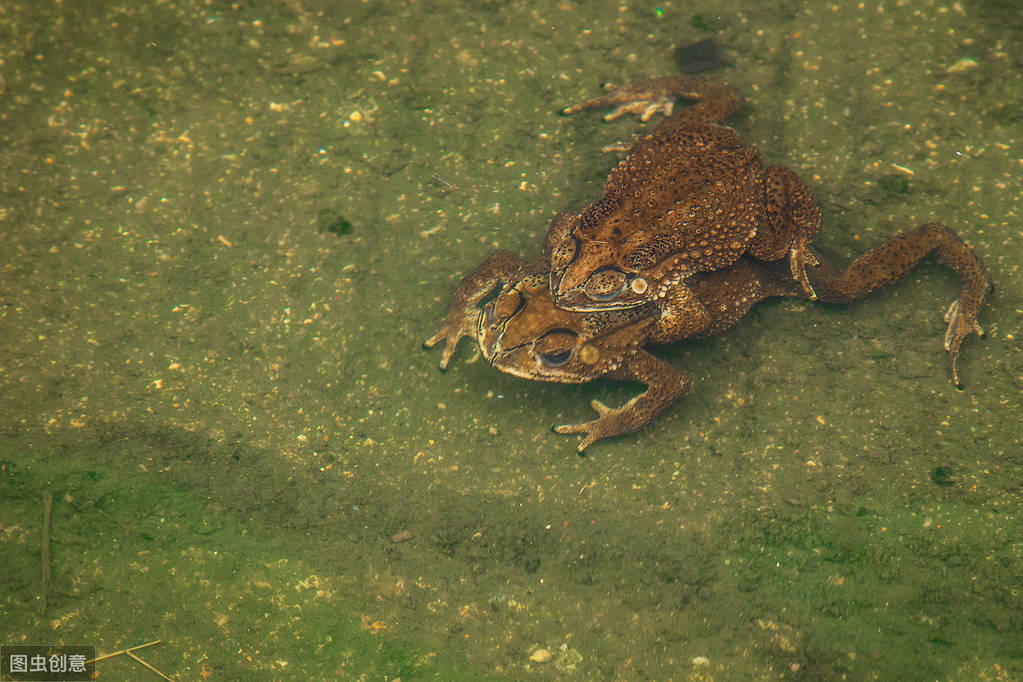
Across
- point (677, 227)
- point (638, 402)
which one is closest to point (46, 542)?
point (638, 402)

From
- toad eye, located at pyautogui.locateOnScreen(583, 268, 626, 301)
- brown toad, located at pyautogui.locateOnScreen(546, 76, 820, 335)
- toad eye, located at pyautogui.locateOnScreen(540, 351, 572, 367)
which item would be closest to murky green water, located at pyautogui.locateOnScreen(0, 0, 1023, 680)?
toad eye, located at pyautogui.locateOnScreen(540, 351, 572, 367)

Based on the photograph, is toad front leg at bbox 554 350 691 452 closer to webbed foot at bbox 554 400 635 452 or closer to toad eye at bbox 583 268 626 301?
webbed foot at bbox 554 400 635 452

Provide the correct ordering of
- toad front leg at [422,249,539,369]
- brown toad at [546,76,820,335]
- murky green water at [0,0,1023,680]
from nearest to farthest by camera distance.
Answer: murky green water at [0,0,1023,680] → brown toad at [546,76,820,335] → toad front leg at [422,249,539,369]

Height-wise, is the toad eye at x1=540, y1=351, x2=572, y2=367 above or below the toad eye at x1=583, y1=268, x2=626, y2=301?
below

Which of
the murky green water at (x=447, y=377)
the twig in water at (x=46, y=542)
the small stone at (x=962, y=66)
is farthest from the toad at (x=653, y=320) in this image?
the twig in water at (x=46, y=542)

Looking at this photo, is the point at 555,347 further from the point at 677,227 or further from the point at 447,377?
the point at 677,227

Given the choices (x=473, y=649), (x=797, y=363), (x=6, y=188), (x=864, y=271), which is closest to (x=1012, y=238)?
(x=864, y=271)

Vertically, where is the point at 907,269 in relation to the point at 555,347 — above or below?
above

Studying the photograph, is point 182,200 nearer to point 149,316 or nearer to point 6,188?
point 149,316
